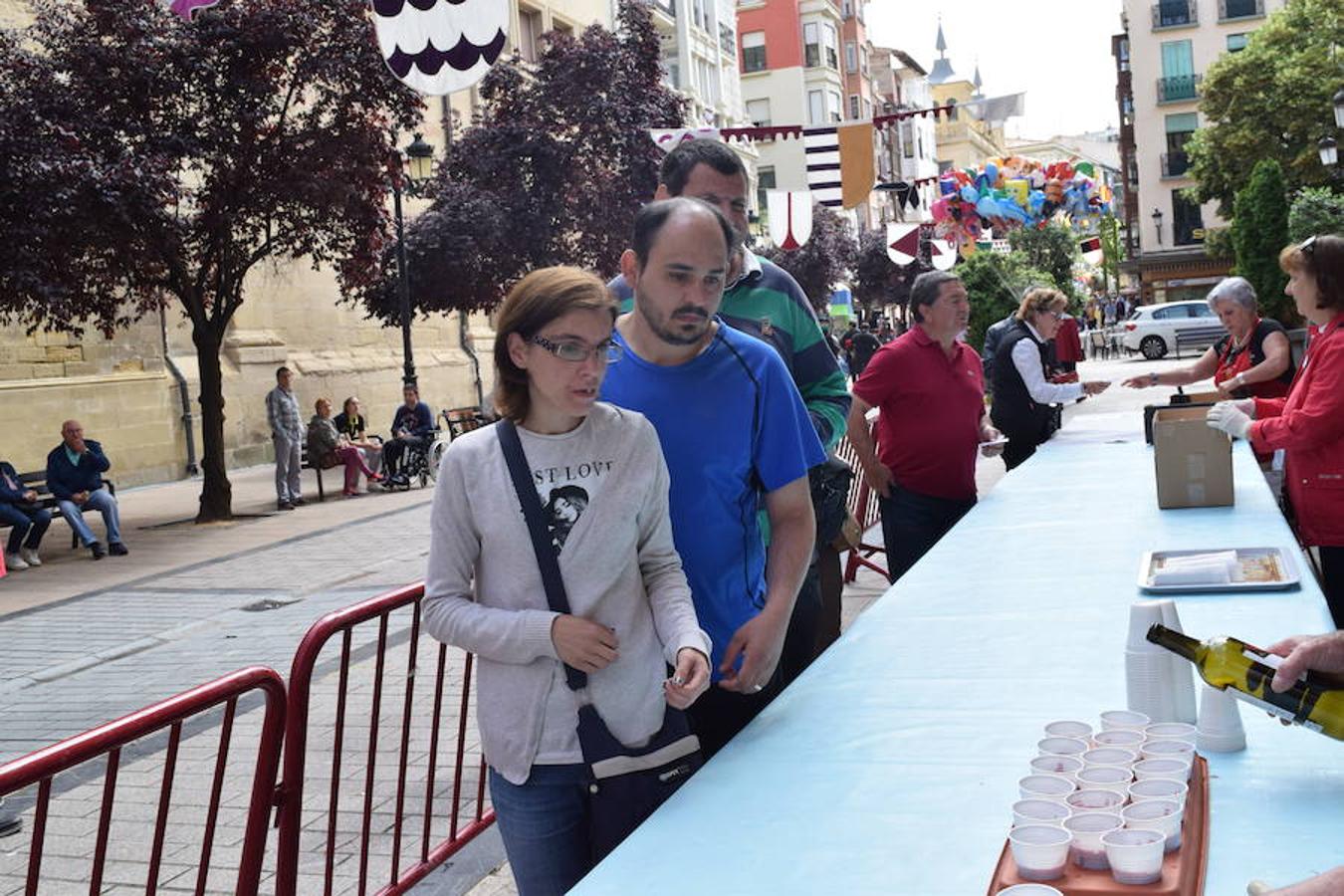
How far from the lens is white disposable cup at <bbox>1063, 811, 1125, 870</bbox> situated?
1800 mm

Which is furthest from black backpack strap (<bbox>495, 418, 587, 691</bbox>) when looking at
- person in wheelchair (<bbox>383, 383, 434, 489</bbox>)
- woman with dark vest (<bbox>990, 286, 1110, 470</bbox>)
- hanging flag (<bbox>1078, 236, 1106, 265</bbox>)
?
hanging flag (<bbox>1078, 236, 1106, 265</bbox>)

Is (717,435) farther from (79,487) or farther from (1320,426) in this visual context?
(79,487)

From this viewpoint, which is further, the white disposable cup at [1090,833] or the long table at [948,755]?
the long table at [948,755]

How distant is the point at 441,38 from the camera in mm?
6324

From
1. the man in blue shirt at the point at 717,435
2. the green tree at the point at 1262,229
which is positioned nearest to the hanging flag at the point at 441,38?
the man in blue shirt at the point at 717,435

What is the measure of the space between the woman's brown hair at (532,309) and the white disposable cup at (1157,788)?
50.5 inches

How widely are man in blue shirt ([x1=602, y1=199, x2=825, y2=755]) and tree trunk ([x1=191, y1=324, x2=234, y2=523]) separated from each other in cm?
1404

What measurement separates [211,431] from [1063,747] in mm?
15127

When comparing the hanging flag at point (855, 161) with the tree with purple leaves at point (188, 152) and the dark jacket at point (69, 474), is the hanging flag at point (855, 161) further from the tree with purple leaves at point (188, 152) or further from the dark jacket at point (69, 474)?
the dark jacket at point (69, 474)

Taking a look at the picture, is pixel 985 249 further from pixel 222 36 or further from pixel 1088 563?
pixel 1088 563

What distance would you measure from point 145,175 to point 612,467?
41.3 ft

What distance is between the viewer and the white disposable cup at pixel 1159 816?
1832mm

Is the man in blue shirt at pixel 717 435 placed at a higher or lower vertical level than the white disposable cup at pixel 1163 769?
higher

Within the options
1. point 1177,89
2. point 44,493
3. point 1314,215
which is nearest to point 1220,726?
point 44,493
